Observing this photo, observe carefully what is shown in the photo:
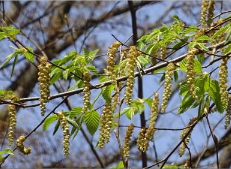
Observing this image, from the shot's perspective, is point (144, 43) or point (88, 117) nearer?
point (88, 117)

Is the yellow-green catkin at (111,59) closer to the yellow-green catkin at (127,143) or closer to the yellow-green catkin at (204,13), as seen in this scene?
the yellow-green catkin at (127,143)

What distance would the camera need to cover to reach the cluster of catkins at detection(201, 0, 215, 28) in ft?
8.71

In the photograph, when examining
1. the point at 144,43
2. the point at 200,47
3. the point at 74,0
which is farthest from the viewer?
the point at 74,0

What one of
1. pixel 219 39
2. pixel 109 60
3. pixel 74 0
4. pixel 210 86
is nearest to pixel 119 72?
pixel 109 60

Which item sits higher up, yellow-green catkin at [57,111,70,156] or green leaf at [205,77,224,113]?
green leaf at [205,77,224,113]

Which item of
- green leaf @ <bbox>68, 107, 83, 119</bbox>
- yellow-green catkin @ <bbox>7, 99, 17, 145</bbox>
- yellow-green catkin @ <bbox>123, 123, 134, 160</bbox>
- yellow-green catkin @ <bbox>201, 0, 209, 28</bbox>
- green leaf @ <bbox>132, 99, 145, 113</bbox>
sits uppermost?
yellow-green catkin @ <bbox>201, 0, 209, 28</bbox>

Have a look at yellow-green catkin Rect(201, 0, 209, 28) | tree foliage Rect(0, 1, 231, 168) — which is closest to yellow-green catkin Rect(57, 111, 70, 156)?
tree foliage Rect(0, 1, 231, 168)

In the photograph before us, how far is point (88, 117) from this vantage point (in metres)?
2.53

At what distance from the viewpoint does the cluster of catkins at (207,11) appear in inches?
105

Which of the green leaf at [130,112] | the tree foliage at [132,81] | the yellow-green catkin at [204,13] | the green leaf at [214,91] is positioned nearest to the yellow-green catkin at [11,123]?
the tree foliage at [132,81]

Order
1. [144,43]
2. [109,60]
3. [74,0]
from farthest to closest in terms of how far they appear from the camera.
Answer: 1. [74,0]
2. [144,43]
3. [109,60]

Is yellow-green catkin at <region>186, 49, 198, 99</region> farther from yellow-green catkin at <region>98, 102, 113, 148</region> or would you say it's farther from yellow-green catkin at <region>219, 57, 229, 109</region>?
yellow-green catkin at <region>98, 102, 113, 148</region>

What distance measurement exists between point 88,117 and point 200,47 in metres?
0.64

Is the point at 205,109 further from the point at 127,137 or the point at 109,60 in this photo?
the point at 109,60
